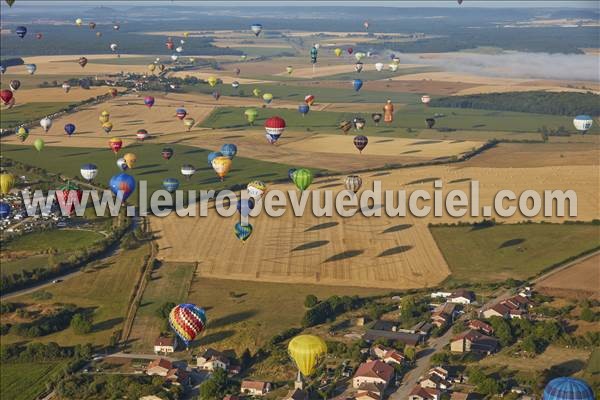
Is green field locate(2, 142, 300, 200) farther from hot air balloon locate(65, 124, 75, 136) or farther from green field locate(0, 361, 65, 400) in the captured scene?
green field locate(0, 361, 65, 400)

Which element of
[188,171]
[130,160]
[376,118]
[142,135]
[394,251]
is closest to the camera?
[394,251]

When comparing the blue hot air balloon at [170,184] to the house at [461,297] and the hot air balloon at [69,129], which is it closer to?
the house at [461,297]

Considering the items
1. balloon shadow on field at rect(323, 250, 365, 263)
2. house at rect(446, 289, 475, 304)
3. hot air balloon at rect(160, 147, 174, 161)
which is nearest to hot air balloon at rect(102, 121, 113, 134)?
hot air balloon at rect(160, 147, 174, 161)

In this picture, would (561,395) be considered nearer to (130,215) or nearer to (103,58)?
(130,215)

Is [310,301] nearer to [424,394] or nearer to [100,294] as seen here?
[100,294]

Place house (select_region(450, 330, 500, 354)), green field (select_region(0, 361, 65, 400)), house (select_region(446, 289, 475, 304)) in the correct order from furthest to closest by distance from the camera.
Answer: house (select_region(446, 289, 475, 304)) → house (select_region(450, 330, 500, 354)) → green field (select_region(0, 361, 65, 400))

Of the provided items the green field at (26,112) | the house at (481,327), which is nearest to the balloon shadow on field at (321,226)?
the house at (481,327)

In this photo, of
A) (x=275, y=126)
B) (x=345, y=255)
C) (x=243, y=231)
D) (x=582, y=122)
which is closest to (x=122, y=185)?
(x=243, y=231)
